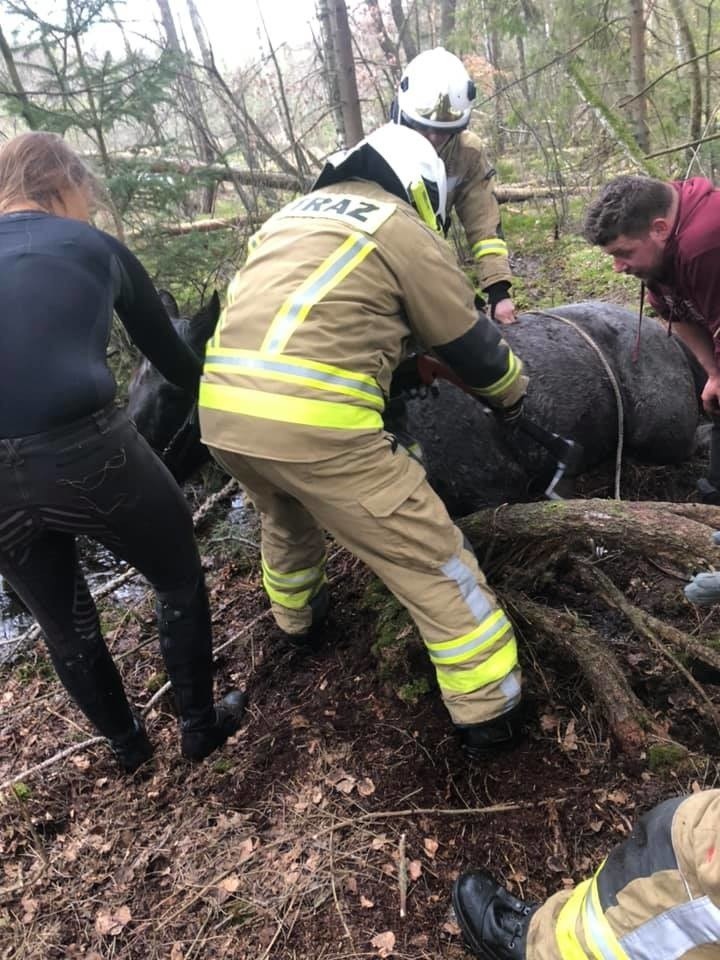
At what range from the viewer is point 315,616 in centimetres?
301

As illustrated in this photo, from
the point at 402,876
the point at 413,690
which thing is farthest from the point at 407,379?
the point at 402,876

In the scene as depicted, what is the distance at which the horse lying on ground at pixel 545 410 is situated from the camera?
3.28 m

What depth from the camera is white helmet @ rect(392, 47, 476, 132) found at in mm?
3152

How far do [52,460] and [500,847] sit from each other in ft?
6.16

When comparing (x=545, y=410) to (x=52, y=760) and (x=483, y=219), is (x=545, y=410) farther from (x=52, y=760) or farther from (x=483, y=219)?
(x=52, y=760)

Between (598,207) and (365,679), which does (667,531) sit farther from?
(598,207)

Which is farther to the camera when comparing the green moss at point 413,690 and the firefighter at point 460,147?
the firefighter at point 460,147

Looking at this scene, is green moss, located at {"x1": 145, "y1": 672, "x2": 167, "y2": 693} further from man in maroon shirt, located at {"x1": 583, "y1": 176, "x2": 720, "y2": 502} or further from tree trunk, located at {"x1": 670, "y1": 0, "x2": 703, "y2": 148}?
tree trunk, located at {"x1": 670, "y1": 0, "x2": 703, "y2": 148}

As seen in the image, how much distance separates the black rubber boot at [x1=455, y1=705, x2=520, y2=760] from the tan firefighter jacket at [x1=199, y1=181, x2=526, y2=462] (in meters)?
1.10

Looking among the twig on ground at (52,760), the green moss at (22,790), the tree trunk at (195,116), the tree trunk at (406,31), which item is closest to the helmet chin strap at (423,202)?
the twig on ground at (52,760)

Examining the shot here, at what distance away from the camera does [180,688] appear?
2.55 metres

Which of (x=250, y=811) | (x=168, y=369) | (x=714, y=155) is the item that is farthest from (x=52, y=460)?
(x=714, y=155)

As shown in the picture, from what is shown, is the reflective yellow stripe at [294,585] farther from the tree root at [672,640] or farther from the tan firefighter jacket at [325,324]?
the tree root at [672,640]

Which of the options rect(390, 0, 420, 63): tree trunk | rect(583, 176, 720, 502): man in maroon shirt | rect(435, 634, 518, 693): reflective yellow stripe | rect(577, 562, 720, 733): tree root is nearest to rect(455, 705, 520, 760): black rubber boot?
rect(435, 634, 518, 693): reflective yellow stripe
